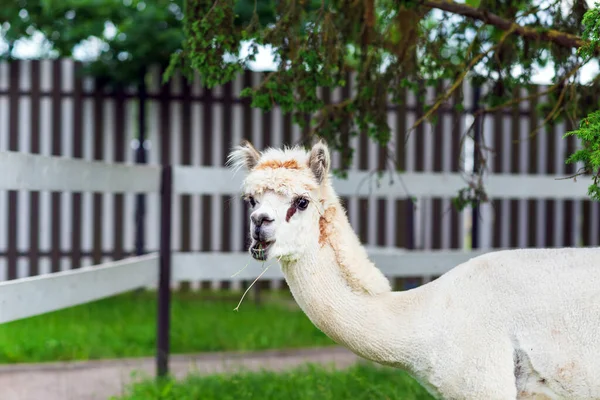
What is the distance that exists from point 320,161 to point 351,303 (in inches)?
25.3

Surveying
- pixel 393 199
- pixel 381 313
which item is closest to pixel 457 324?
pixel 381 313

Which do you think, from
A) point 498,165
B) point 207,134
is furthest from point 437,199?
point 207,134

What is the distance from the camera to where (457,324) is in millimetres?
3203

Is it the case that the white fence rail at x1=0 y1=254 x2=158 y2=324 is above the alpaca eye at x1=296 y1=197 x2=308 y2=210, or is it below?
below

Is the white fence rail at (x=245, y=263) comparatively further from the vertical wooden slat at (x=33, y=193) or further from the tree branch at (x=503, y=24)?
the vertical wooden slat at (x=33, y=193)

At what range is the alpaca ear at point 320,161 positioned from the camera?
3.43 metres

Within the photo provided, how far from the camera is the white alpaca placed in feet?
10.3

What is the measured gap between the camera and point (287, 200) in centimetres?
332

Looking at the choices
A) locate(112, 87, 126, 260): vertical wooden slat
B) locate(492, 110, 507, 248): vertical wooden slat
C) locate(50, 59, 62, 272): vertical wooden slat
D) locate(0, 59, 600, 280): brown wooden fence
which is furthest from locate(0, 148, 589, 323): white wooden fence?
locate(50, 59, 62, 272): vertical wooden slat

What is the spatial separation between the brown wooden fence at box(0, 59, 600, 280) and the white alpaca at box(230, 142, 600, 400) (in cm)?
548

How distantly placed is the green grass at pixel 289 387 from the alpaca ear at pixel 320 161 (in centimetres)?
190

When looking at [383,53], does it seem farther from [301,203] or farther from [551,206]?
[551,206]

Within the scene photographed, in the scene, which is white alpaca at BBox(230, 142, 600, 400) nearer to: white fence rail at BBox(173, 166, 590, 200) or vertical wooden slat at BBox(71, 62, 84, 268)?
white fence rail at BBox(173, 166, 590, 200)

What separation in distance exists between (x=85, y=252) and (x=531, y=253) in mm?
6960
